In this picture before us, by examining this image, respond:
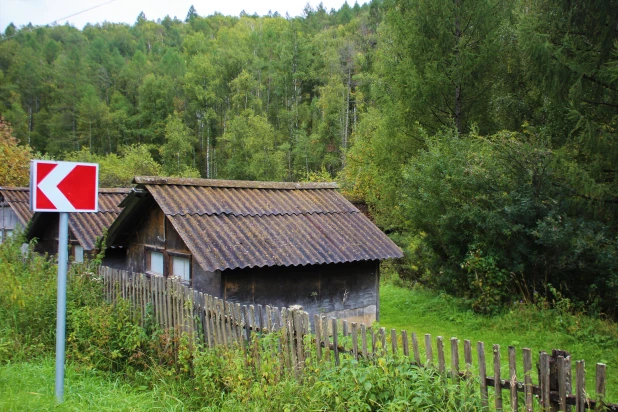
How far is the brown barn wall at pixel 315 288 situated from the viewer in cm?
889

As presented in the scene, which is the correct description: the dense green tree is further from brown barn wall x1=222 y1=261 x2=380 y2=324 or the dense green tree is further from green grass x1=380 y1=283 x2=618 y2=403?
brown barn wall x1=222 y1=261 x2=380 y2=324

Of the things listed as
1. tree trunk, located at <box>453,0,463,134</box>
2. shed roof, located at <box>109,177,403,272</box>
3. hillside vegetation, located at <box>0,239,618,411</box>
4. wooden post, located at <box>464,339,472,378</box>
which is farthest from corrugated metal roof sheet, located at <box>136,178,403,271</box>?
tree trunk, located at <box>453,0,463,134</box>

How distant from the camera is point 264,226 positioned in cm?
999

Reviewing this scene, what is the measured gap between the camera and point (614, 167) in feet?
33.1

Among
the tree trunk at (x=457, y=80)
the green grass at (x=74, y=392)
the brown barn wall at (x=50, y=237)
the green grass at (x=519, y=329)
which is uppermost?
the tree trunk at (x=457, y=80)

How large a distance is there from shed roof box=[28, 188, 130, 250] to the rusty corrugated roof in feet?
2.91

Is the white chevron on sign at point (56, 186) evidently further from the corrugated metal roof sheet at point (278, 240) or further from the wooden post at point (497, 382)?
the wooden post at point (497, 382)

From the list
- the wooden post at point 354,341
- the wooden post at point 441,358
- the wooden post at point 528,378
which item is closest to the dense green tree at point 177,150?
the wooden post at point 354,341

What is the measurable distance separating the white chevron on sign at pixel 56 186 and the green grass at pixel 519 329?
21.8 feet

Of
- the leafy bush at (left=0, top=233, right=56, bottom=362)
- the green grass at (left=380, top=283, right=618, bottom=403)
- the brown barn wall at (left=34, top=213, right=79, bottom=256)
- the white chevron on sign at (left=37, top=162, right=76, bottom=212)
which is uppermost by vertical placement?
the white chevron on sign at (left=37, top=162, right=76, bottom=212)

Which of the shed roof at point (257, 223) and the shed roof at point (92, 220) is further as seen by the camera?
the shed roof at point (92, 220)

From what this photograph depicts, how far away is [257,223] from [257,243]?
2.63ft

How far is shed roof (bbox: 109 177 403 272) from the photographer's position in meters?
8.88

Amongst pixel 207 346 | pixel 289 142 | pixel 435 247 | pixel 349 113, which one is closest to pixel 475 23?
pixel 435 247
